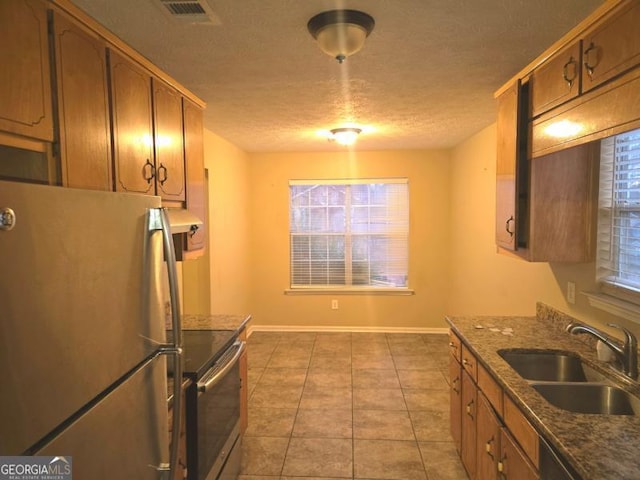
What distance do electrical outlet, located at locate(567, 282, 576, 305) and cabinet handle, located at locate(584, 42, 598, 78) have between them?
50.4 inches

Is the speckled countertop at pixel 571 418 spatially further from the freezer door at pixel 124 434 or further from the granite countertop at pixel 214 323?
the granite countertop at pixel 214 323

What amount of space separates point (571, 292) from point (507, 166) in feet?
2.77

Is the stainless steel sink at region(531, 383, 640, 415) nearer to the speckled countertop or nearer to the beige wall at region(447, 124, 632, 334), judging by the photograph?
the speckled countertop

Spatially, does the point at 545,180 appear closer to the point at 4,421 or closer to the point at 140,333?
the point at 140,333

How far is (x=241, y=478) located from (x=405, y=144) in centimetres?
373

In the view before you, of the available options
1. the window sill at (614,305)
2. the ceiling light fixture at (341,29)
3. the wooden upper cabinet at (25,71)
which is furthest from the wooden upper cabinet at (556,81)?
the wooden upper cabinet at (25,71)

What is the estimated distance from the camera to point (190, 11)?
4.99 ft

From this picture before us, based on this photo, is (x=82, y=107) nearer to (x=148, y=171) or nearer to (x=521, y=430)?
(x=148, y=171)

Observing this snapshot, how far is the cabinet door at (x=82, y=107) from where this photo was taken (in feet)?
4.33

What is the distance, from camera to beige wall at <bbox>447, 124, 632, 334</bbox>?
2.39 meters

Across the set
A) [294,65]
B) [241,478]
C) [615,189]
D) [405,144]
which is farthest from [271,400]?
[405,144]

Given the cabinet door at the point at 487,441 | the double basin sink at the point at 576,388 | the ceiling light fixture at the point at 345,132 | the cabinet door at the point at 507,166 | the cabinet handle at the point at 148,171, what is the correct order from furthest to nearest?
the ceiling light fixture at the point at 345,132, the cabinet door at the point at 507,166, the cabinet handle at the point at 148,171, the cabinet door at the point at 487,441, the double basin sink at the point at 576,388

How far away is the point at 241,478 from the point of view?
2.33 m

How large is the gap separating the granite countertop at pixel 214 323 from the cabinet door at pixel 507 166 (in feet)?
5.71
